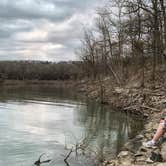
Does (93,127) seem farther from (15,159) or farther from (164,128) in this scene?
(164,128)

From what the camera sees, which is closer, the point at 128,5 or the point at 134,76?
the point at 128,5

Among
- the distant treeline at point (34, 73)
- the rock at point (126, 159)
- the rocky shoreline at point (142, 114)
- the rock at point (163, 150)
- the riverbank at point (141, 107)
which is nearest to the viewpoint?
the rock at point (163, 150)

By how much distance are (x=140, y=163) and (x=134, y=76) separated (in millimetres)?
34256

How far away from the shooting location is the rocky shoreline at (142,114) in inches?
468

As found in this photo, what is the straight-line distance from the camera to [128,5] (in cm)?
2923

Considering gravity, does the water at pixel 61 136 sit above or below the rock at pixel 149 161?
below

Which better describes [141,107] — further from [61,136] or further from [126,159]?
[126,159]

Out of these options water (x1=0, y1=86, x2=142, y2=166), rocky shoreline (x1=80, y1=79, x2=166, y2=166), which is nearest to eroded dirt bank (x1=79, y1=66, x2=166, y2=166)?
rocky shoreline (x1=80, y1=79, x2=166, y2=166)

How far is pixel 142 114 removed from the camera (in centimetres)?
2892

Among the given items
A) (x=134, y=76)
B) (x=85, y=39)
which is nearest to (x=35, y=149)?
(x=134, y=76)

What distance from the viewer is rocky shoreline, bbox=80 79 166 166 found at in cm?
1188

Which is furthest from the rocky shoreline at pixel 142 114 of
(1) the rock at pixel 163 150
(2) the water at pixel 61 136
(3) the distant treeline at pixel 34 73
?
(3) the distant treeline at pixel 34 73

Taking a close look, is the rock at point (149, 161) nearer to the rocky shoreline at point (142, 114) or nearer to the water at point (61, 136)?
the rocky shoreline at point (142, 114)

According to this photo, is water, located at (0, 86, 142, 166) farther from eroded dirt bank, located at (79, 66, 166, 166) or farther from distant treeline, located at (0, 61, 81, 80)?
distant treeline, located at (0, 61, 81, 80)
